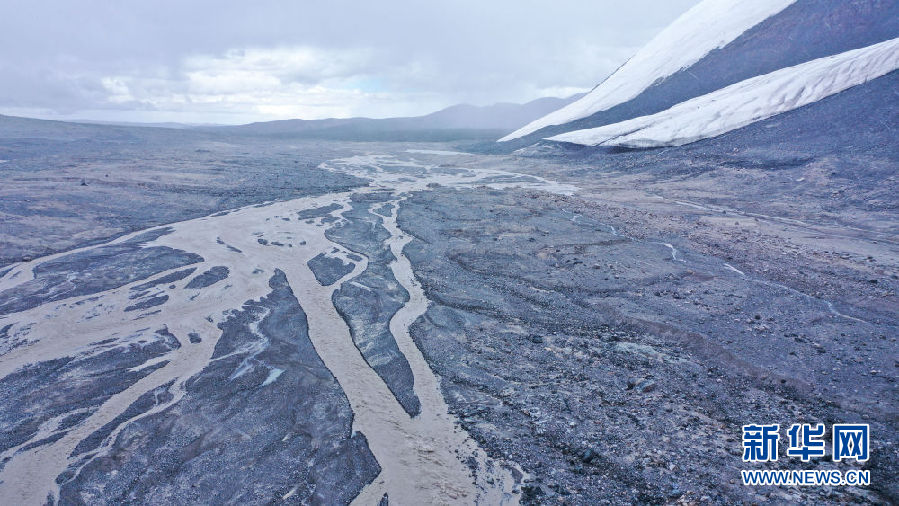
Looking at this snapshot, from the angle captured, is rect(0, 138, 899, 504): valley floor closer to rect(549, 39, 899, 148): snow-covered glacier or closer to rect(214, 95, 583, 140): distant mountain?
rect(549, 39, 899, 148): snow-covered glacier

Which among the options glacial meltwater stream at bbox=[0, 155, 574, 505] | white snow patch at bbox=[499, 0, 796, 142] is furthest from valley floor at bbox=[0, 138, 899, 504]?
white snow patch at bbox=[499, 0, 796, 142]

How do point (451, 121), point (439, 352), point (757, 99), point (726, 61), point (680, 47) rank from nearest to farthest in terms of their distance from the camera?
point (439, 352)
point (757, 99)
point (726, 61)
point (680, 47)
point (451, 121)

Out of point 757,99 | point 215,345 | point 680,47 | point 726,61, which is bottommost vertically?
point 215,345

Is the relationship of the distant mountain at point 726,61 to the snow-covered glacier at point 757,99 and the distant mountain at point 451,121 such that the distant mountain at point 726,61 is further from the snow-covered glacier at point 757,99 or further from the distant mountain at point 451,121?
the distant mountain at point 451,121

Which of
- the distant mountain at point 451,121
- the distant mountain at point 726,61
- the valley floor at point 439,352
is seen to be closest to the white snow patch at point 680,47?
the distant mountain at point 726,61

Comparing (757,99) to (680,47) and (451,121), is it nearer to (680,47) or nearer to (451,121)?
(680,47)

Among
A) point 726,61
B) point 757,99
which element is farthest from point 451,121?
point 757,99

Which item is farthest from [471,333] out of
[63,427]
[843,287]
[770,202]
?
[770,202]

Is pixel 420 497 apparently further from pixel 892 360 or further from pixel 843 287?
pixel 843 287
